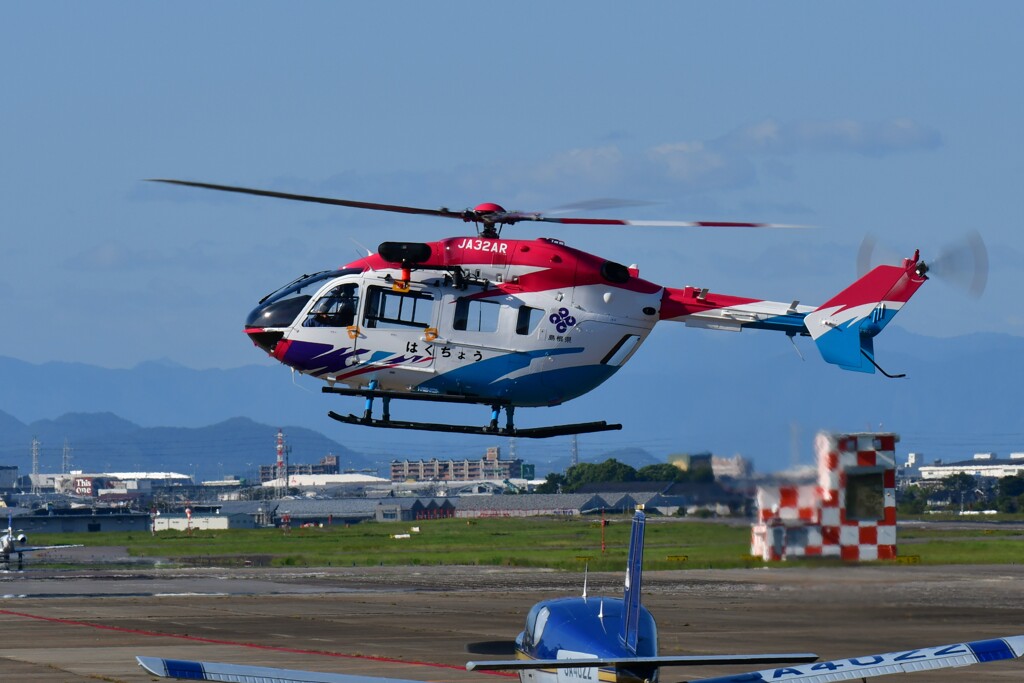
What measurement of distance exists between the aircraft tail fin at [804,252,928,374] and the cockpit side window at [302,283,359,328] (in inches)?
339

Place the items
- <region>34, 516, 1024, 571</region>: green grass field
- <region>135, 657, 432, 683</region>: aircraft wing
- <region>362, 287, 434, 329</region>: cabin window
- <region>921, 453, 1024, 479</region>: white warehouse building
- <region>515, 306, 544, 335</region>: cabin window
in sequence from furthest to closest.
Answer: <region>921, 453, 1024, 479</region>: white warehouse building, <region>362, 287, 434, 329</region>: cabin window, <region>515, 306, 544, 335</region>: cabin window, <region>34, 516, 1024, 571</region>: green grass field, <region>135, 657, 432, 683</region>: aircraft wing

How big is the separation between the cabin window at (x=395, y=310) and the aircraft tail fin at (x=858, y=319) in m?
7.24

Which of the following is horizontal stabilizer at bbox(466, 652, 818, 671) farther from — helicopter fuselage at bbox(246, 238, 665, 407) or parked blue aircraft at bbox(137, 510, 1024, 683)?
helicopter fuselage at bbox(246, 238, 665, 407)

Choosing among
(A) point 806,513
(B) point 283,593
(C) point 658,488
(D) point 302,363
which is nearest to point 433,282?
(D) point 302,363

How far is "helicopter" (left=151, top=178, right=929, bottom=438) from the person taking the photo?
93.1 feet

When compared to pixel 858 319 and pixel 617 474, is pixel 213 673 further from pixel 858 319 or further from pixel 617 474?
pixel 617 474

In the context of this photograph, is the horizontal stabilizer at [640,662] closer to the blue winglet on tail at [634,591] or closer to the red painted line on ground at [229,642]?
the blue winglet on tail at [634,591]

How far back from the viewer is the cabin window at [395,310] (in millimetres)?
28594

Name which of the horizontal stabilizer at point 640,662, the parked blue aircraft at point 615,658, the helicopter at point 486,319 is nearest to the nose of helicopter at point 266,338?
the helicopter at point 486,319

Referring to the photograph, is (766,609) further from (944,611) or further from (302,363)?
(302,363)

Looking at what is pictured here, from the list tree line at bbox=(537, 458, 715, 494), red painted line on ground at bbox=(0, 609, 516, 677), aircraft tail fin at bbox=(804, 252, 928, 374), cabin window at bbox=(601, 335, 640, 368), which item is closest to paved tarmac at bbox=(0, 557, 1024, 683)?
red painted line on ground at bbox=(0, 609, 516, 677)

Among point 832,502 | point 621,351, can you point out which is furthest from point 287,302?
point 832,502

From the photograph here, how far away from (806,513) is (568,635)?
6.16 meters

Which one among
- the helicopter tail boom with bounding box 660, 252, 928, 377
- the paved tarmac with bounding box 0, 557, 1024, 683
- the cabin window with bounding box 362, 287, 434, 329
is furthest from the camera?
the cabin window with bounding box 362, 287, 434, 329
